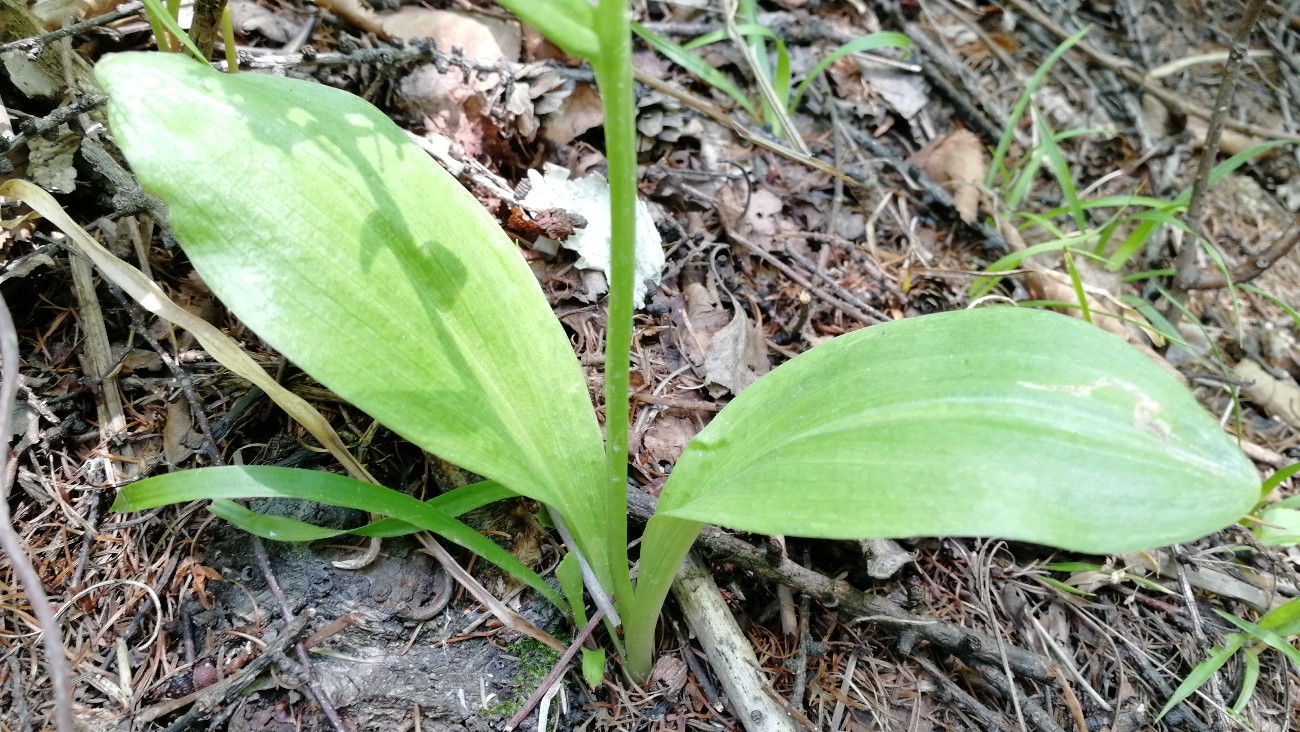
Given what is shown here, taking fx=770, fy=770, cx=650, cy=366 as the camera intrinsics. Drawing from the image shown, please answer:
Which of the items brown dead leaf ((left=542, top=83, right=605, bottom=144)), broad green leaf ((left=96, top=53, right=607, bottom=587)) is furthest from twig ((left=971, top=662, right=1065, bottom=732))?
brown dead leaf ((left=542, top=83, right=605, bottom=144))

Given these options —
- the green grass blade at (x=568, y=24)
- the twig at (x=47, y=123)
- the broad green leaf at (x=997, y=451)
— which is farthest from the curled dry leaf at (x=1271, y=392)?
the twig at (x=47, y=123)

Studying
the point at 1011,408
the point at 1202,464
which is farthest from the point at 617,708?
the point at 1202,464

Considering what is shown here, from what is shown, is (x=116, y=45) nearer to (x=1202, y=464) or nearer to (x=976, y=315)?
(x=976, y=315)

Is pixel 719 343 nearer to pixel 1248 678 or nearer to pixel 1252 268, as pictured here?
pixel 1248 678

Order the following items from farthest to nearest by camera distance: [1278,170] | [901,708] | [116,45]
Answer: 1. [1278,170]
2. [116,45]
3. [901,708]

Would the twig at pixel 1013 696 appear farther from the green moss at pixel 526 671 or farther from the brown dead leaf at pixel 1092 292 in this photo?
the brown dead leaf at pixel 1092 292

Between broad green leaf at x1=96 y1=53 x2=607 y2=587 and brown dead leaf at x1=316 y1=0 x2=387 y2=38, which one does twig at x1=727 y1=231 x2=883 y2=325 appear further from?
brown dead leaf at x1=316 y1=0 x2=387 y2=38
